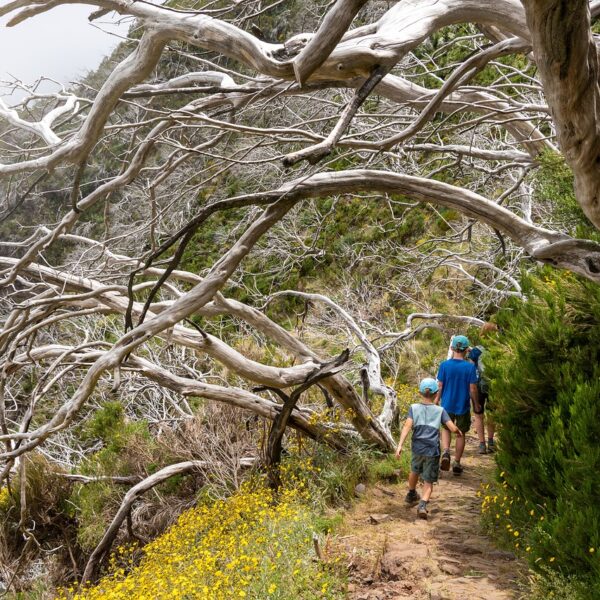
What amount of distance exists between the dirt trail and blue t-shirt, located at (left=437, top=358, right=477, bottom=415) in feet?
2.66

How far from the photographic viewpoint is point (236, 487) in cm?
724

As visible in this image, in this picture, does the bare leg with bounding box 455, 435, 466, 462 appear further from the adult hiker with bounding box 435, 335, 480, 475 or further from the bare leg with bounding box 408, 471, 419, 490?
the bare leg with bounding box 408, 471, 419, 490

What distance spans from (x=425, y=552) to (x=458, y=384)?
2.20 metres

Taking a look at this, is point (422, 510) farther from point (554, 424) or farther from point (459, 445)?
point (554, 424)

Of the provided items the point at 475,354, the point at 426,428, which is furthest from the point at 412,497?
the point at 475,354

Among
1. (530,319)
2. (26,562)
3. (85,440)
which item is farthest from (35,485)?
(530,319)

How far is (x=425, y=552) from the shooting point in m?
5.02

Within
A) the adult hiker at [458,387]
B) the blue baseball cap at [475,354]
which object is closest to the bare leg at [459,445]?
the adult hiker at [458,387]

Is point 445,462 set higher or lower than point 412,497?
higher

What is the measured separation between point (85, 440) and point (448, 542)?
869 centimetres

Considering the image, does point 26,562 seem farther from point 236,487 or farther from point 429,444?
point 429,444

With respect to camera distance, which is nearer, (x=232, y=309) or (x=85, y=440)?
(x=232, y=309)

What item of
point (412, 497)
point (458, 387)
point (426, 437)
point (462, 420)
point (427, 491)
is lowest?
point (412, 497)

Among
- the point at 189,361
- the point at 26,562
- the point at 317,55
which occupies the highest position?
the point at 317,55
